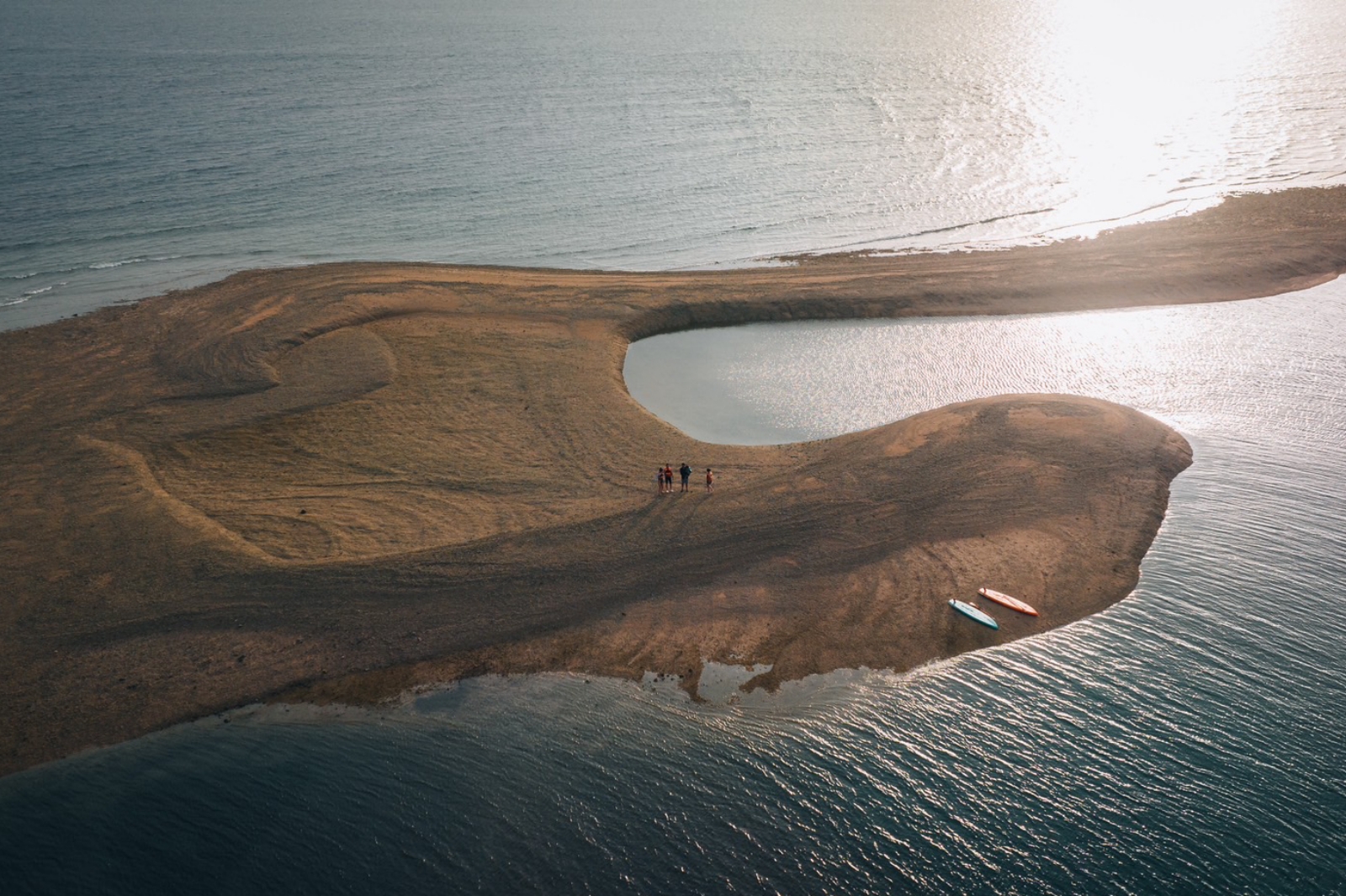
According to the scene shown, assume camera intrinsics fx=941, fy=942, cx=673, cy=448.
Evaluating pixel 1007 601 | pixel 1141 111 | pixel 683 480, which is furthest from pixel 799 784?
pixel 1141 111

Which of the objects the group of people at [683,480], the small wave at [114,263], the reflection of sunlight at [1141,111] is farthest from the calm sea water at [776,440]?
the group of people at [683,480]

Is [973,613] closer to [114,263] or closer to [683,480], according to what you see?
[683,480]

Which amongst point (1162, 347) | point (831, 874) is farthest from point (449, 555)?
point (1162, 347)

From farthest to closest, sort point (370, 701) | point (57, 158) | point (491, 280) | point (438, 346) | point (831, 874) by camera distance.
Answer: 1. point (57, 158)
2. point (491, 280)
3. point (438, 346)
4. point (370, 701)
5. point (831, 874)

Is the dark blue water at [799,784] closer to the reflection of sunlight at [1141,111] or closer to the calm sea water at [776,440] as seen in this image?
the calm sea water at [776,440]

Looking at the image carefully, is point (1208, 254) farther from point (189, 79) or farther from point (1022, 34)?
point (1022, 34)

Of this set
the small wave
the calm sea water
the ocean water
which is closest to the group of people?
the calm sea water
